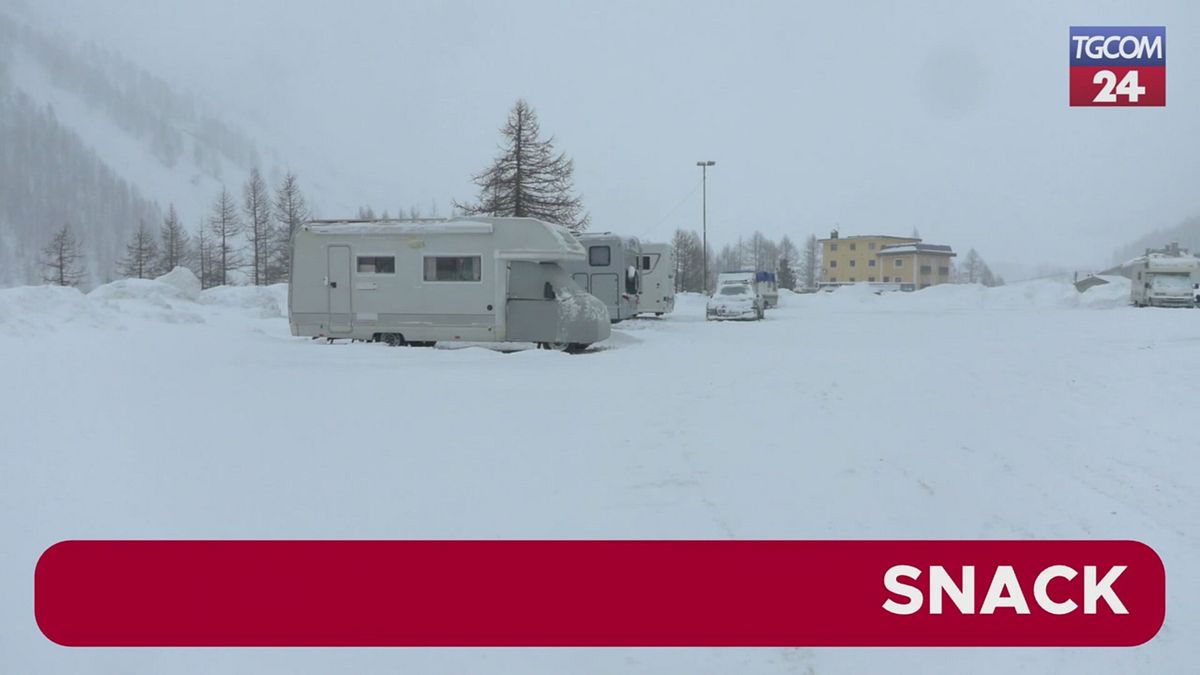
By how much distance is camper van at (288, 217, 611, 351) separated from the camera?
16.6 meters

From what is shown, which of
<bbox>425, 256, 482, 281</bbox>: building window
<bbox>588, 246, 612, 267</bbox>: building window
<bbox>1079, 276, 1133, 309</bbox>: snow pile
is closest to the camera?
<bbox>425, 256, 482, 281</bbox>: building window

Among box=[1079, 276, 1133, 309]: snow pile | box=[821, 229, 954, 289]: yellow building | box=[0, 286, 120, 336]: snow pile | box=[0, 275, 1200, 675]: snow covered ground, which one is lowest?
box=[0, 275, 1200, 675]: snow covered ground

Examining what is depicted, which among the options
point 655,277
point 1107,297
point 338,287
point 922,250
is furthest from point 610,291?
point 922,250

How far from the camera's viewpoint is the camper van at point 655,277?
101 feet

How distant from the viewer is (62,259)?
186ft

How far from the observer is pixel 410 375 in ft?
35.7

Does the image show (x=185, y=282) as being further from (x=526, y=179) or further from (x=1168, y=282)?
(x=1168, y=282)

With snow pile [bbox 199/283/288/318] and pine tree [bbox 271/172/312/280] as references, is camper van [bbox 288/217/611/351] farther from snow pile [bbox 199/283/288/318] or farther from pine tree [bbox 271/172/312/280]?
pine tree [bbox 271/172/312/280]

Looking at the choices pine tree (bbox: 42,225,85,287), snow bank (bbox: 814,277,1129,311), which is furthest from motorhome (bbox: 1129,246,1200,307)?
pine tree (bbox: 42,225,85,287)

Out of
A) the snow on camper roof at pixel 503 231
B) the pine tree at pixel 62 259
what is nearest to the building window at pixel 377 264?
the snow on camper roof at pixel 503 231

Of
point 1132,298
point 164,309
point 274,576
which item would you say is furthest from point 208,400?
point 1132,298

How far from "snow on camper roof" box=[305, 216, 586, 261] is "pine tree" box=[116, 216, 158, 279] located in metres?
51.3

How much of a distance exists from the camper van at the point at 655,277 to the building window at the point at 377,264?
587 inches

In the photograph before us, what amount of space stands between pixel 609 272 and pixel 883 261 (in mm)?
91671
